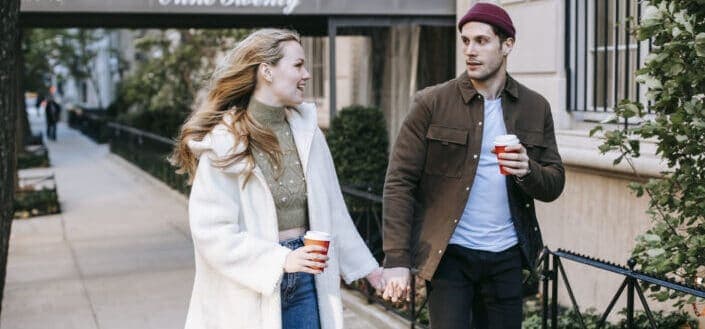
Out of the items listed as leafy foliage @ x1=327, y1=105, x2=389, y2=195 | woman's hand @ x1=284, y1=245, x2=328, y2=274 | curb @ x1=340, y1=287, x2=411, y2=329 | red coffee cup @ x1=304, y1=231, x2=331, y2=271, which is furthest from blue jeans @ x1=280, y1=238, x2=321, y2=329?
leafy foliage @ x1=327, y1=105, x2=389, y2=195

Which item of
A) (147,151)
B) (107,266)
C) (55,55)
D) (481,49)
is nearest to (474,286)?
(481,49)

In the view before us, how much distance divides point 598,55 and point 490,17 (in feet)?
14.3

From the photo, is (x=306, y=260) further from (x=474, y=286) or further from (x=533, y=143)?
(x=533, y=143)

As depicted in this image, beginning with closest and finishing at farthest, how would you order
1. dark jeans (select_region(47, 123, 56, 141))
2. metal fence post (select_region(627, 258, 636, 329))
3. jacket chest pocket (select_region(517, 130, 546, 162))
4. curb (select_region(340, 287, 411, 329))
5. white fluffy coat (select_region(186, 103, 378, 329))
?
white fluffy coat (select_region(186, 103, 378, 329)) → jacket chest pocket (select_region(517, 130, 546, 162)) → metal fence post (select_region(627, 258, 636, 329)) → curb (select_region(340, 287, 411, 329)) → dark jeans (select_region(47, 123, 56, 141))

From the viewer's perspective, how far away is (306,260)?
10.5 feet

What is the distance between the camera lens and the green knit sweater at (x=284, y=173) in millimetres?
3414

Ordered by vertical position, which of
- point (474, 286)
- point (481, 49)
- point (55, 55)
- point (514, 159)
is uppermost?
point (55, 55)

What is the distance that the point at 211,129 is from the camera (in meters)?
3.44

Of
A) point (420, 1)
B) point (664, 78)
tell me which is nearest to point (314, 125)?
point (664, 78)

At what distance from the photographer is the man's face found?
3.82 meters

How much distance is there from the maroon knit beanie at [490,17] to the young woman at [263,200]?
0.78m

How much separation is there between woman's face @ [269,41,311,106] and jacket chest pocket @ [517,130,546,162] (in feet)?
3.37

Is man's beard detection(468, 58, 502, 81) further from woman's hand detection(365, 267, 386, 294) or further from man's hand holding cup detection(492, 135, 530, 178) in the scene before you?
woman's hand detection(365, 267, 386, 294)

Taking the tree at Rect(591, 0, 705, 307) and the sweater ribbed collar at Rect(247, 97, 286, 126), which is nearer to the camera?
the sweater ribbed collar at Rect(247, 97, 286, 126)
